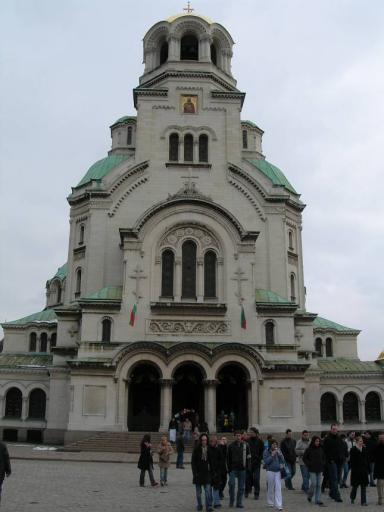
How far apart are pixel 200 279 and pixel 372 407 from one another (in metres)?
17.9

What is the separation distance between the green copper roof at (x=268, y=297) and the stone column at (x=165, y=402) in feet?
26.8

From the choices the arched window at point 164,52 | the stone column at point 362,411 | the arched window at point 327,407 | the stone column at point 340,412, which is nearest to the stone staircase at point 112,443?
the arched window at point 327,407

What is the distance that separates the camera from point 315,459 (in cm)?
1705

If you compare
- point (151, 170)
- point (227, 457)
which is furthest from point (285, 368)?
point (227, 457)

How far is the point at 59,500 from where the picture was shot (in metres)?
16.3

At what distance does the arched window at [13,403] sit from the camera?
43969mm

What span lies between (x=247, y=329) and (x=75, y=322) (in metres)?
12.5

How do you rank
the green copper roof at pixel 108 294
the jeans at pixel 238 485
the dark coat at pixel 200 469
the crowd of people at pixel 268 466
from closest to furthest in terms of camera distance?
the dark coat at pixel 200 469
the crowd of people at pixel 268 466
the jeans at pixel 238 485
the green copper roof at pixel 108 294

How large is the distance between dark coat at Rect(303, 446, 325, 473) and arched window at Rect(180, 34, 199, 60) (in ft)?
134

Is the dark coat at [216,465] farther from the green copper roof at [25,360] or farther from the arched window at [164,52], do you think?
the arched window at [164,52]

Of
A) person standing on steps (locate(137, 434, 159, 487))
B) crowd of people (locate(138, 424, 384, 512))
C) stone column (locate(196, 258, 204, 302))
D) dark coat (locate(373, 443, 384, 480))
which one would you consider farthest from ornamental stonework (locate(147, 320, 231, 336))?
dark coat (locate(373, 443, 384, 480))

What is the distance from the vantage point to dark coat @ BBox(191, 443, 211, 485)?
606 inches

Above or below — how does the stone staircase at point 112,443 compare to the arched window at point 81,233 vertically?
below

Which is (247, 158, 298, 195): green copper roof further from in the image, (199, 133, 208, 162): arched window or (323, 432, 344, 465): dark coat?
(323, 432, 344, 465): dark coat
